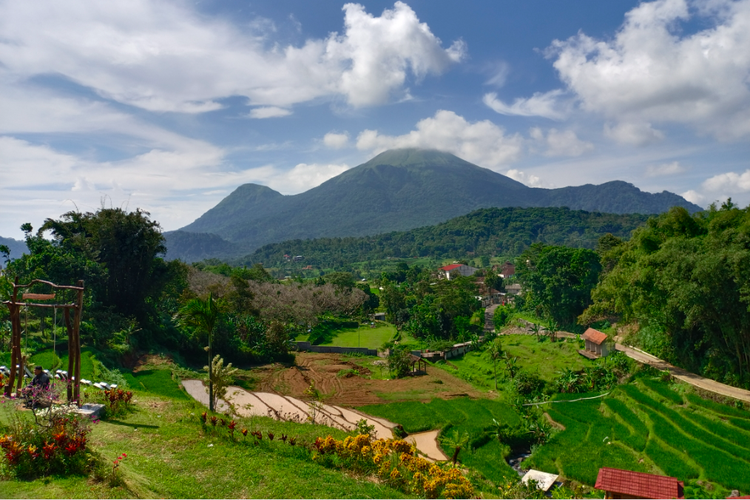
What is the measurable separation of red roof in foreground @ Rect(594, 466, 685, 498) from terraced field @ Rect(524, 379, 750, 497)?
4.48 ft

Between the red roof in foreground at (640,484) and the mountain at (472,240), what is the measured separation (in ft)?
362

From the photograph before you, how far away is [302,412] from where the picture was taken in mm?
17359

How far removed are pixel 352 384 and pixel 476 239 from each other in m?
123

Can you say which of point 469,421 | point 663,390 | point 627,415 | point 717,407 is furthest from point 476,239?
point 717,407

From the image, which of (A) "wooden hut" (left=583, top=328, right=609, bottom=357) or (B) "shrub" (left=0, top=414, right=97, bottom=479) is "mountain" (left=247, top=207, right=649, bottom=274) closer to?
(A) "wooden hut" (left=583, top=328, right=609, bottom=357)

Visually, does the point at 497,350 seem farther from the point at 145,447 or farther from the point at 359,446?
the point at 145,447

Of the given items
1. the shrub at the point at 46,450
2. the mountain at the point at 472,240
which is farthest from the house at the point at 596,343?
the mountain at the point at 472,240

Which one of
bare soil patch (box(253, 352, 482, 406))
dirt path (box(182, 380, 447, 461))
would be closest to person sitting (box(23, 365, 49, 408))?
dirt path (box(182, 380, 447, 461))

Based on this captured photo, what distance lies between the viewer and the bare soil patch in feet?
69.5

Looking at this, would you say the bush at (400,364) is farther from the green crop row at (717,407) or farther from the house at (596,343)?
the green crop row at (717,407)

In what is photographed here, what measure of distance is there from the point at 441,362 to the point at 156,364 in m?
18.5

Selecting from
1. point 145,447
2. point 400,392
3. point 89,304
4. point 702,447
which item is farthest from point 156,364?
point 702,447

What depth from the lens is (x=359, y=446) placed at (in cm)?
911

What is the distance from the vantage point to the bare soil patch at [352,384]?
69.5 ft
